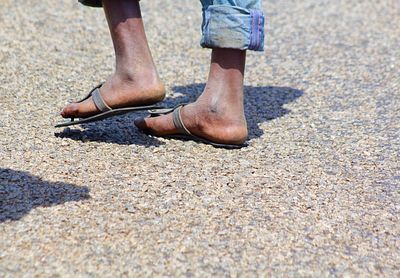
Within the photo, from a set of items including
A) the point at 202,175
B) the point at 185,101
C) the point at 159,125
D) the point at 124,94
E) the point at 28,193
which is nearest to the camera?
the point at 28,193

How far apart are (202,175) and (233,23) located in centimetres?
53

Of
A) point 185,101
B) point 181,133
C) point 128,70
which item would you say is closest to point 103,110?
point 128,70

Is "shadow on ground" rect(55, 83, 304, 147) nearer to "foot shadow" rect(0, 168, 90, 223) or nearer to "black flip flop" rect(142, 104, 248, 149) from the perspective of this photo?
"black flip flop" rect(142, 104, 248, 149)

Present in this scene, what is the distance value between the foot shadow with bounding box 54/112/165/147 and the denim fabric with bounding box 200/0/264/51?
458 millimetres

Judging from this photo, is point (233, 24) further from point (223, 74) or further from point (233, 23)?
point (223, 74)

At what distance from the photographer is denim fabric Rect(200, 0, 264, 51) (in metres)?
2.78

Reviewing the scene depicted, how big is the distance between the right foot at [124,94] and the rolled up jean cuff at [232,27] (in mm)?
250

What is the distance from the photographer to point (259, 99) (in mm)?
3771

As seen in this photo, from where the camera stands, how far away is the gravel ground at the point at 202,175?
209cm

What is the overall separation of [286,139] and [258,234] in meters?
0.95

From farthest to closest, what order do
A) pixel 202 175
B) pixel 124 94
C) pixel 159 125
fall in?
pixel 159 125 < pixel 124 94 < pixel 202 175

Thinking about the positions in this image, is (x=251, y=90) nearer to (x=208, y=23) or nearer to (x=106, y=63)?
(x=106, y=63)

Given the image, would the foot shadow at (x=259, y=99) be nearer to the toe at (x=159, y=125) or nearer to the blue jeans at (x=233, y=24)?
the toe at (x=159, y=125)

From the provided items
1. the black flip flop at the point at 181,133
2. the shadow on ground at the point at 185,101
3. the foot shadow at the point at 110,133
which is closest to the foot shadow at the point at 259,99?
the shadow on ground at the point at 185,101
